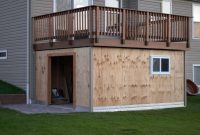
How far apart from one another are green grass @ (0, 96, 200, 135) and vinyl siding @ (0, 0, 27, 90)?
387 centimetres

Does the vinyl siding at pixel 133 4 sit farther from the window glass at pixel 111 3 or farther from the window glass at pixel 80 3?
the window glass at pixel 80 3

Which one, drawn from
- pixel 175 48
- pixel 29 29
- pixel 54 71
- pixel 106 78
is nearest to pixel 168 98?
pixel 175 48

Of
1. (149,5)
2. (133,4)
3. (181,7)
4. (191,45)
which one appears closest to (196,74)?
(191,45)

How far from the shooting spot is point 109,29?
52.7ft

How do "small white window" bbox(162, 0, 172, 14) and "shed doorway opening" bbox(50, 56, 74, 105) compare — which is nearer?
"shed doorway opening" bbox(50, 56, 74, 105)

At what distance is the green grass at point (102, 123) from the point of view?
440 inches

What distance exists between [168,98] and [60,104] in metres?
4.41

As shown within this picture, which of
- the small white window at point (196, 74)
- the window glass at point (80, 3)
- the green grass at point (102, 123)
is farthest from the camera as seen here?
the small white window at point (196, 74)

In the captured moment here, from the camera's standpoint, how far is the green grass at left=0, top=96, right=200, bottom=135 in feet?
36.7

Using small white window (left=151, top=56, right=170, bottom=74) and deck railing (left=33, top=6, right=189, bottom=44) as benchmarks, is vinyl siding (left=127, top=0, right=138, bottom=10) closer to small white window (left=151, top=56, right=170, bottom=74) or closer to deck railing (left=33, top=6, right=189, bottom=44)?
deck railing (left=33, top=6, right=189, bottom=44)

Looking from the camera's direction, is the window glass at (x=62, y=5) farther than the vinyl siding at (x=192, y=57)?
No

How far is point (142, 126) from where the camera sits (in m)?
12.3

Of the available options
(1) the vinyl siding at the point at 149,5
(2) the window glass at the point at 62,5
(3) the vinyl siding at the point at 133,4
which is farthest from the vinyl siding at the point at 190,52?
(2) the window glass at the point at 62,5

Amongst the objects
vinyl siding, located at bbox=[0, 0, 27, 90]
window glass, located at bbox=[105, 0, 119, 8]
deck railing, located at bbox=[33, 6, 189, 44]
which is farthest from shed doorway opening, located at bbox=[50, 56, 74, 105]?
window glass, located at bbox=[105, 0, 119, 8]
